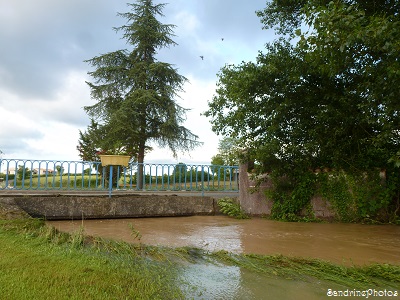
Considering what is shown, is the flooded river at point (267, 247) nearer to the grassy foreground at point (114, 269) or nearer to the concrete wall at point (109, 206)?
the grassy foreground at point (114, 269)

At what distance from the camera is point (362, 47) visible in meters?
5.58

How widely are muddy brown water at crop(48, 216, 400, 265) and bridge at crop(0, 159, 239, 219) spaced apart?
163cm

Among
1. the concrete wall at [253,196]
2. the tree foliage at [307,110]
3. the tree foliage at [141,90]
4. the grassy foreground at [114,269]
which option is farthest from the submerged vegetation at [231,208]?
the tree foliage at [141,90]

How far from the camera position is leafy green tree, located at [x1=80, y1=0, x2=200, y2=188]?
65.1 ft

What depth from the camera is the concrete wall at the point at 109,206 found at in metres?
6.70

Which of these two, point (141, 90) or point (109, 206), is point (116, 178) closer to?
point (109, 206)

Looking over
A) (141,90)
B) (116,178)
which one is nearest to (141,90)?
(141,90)

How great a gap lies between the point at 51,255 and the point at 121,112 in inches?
658

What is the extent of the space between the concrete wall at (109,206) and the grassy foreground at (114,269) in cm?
300

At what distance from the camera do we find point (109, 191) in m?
7.53

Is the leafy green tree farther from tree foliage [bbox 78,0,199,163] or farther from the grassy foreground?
the grassy foreground

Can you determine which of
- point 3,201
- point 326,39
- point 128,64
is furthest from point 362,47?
point 128,64

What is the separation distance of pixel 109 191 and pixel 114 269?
5140mm

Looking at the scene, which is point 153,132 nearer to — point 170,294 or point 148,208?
point 148,208
